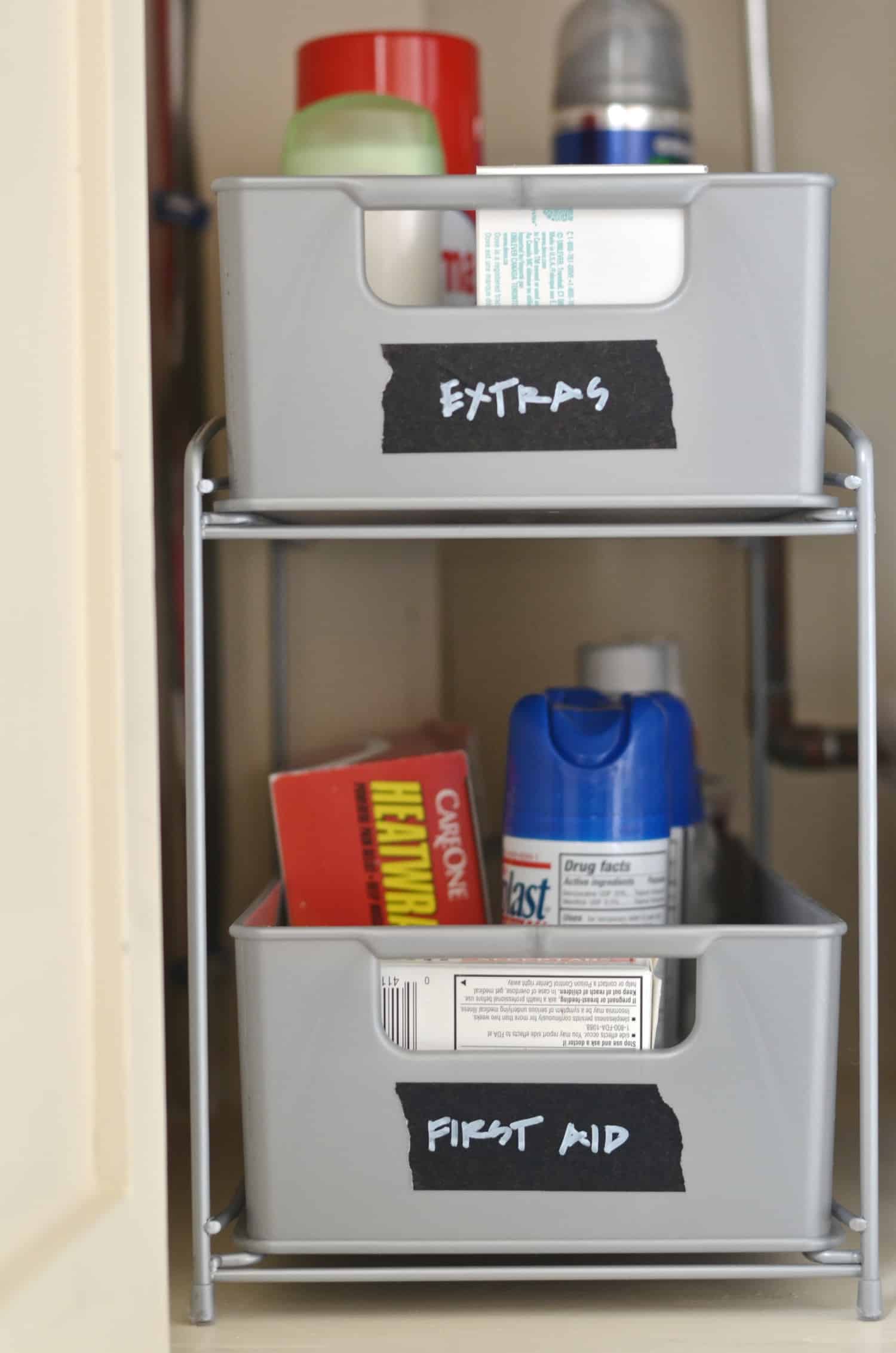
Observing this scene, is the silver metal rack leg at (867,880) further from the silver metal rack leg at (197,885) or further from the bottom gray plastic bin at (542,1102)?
the silver metal rack leg at (197,885)

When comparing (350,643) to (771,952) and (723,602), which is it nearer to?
(723,602)

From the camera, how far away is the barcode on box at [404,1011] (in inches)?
33.5

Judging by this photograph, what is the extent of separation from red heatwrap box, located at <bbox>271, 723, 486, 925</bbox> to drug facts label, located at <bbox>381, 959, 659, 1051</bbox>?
0.29ft

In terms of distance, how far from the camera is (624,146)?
97cm

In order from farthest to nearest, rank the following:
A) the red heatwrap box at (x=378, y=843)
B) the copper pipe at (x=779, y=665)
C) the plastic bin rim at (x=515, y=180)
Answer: the copper pipe at (x=779, y=665) → the red heatwrap box at (x=378, y=843) → the plastic bin rim at (x=515, y=180)

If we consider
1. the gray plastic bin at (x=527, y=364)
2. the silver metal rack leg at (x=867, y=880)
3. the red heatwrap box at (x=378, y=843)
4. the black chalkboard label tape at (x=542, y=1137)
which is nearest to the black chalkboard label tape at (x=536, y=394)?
the gray plastic bin at (x=527, y=364)

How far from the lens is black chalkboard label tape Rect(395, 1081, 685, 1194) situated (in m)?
0.84

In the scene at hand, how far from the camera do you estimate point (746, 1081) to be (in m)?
0.84

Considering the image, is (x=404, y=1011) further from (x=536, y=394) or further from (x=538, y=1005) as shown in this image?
(x=536, y=394)

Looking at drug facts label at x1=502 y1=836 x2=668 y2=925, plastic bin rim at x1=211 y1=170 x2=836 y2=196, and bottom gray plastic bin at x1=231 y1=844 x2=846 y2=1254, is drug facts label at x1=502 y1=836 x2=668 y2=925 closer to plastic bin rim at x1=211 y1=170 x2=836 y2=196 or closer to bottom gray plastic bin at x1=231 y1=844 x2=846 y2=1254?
bottom gray plastic bin at x1=231 y1=844 x2=846 y2=1254

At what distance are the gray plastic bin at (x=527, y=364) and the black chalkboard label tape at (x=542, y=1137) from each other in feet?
1.11

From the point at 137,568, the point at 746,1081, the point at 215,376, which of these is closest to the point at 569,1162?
the point at 746,1081

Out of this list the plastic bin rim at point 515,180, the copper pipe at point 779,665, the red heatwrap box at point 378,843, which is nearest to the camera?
the plastic bin rim at point 515,180

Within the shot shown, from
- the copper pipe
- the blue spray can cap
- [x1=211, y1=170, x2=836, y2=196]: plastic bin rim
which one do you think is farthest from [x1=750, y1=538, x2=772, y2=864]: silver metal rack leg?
[x1=211, y1=170, x2=836, y2=196]: plastic bin rim
